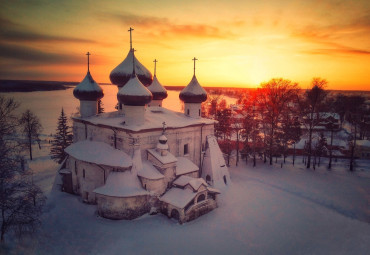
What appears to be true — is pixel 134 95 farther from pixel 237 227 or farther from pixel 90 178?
pixel 237 227

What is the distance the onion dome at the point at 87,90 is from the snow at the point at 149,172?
6.85 meters

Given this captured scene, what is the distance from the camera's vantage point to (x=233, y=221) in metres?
12.2

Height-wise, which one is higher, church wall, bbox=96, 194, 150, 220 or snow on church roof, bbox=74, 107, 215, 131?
snow on church roof, bbox=74, 107, 215, 131

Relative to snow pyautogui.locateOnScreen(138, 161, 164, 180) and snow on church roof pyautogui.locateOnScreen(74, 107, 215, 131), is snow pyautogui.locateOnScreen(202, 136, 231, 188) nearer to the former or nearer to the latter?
snow on church roof pyautogui.locateOnScreen(74, 107, 215, 131)

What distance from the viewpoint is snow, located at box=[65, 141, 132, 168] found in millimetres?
12977

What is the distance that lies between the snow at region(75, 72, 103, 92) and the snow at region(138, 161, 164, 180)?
7.11 metres

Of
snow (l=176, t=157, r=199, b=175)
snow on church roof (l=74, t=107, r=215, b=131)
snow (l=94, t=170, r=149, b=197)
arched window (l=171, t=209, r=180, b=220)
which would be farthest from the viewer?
snow (l=176, t=157, r=199, b=175)

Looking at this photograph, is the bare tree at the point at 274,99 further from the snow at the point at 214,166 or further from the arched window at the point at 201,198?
the arched window at the point at 201,198

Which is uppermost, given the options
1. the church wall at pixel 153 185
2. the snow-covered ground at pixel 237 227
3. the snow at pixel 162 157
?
the snow at pixel 162 157

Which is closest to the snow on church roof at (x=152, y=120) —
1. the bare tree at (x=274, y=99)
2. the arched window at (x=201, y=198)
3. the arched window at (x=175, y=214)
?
the arched window at (x=201, y=198)

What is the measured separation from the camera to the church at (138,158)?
12.4 metres

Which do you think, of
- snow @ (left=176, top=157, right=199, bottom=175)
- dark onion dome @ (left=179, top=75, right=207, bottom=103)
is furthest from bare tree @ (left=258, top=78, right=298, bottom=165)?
snow @ (left=176, top=157, right=199, bottom=175)

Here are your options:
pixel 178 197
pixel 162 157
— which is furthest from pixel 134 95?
pixel 178 197

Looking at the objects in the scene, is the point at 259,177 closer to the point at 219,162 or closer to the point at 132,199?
the point at 219,162
